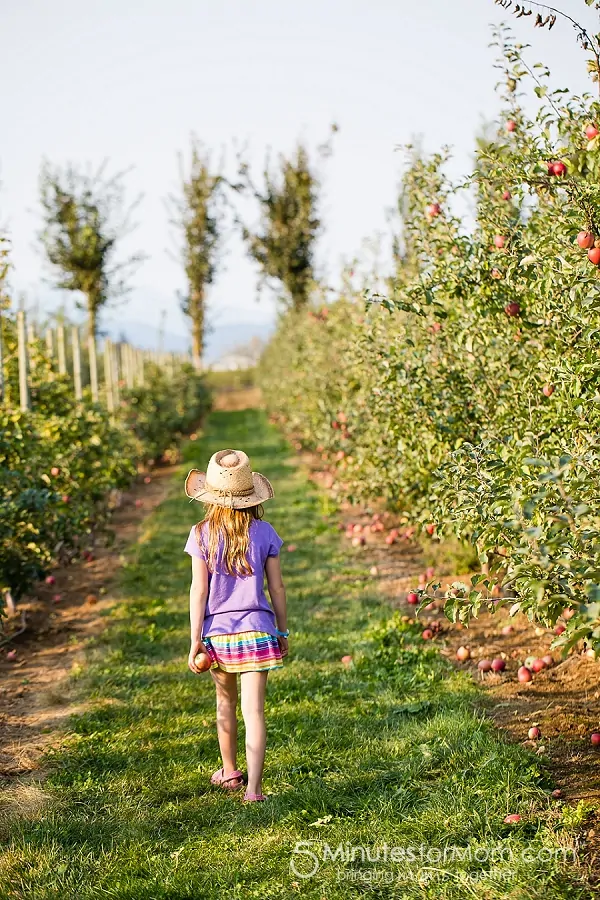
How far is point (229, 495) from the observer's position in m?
3.58

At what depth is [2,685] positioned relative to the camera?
5.05 metres

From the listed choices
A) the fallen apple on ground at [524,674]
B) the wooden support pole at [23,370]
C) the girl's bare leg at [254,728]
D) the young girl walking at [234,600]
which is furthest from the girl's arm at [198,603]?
the wooden support pole at [23,370]

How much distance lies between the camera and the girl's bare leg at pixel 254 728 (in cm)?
343

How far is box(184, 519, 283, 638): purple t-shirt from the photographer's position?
353cm

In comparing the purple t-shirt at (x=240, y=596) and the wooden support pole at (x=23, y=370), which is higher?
the wooden support pole at (x=23, y=370)

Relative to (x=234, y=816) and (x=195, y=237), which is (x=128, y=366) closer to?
(x=234, y=816)

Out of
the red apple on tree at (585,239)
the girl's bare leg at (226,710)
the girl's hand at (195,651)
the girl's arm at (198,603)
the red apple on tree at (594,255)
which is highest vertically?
the red apple on tree at (585,239)

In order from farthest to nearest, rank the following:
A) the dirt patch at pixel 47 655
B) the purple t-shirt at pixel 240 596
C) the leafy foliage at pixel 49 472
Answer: the leafy foliage at pixel 49 472 → the dirt patch at pixel 47 655 → the purple t-shirt at pixel 240 596

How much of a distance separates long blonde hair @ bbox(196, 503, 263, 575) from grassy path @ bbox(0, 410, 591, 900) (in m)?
0.94

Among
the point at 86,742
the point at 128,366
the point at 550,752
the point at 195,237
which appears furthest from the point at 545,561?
the point at 195,237

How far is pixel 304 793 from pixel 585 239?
245cm

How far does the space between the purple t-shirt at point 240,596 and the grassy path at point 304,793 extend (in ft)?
2.28

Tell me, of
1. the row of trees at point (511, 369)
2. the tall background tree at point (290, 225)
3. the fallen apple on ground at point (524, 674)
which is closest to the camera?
the row of trees at point (511, 369)

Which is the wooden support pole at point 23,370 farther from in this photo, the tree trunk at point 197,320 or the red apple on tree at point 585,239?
the tree trunk at point 197,320
